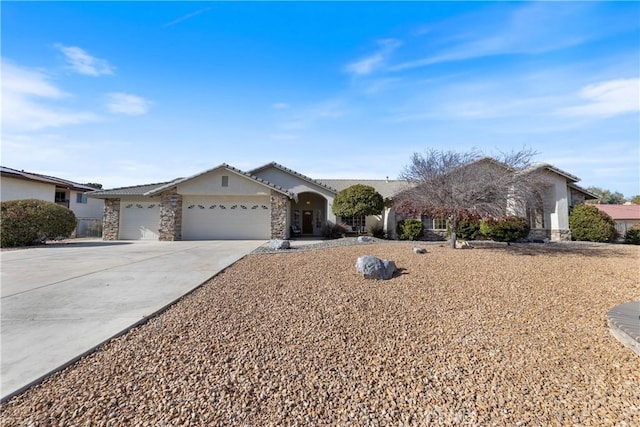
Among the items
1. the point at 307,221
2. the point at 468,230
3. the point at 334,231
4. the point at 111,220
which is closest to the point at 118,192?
the point at 111,220

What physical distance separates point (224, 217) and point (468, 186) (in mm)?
13421

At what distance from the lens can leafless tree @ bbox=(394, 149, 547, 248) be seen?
1097 centimetres

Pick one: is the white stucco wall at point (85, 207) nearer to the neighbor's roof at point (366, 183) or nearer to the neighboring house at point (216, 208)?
the neighboring house at point (216, 208)

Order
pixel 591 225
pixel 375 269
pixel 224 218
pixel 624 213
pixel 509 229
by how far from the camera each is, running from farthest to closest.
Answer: pixel 624 213 → pixel 224 218 → pixel 591 225 → pixel 509 229 → pixel 375 269

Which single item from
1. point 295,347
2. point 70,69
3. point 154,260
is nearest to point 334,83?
point 70,69

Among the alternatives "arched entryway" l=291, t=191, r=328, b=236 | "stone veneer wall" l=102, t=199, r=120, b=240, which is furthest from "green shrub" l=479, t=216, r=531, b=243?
"stone veneer wall" l=102, t=199, r=120, b=240

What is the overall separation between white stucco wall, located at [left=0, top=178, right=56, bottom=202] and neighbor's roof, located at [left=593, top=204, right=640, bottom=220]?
49948 mm

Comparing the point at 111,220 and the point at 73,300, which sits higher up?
the point at 111,220

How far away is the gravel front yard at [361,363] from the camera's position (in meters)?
2.74

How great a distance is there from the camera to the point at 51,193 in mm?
23656

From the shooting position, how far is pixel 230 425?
101 inches

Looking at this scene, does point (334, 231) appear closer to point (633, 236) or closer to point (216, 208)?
point (216, 208)

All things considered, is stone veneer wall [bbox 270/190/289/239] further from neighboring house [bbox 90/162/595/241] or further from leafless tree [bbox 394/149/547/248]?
leafless tree [bbox 394/149/547/248]

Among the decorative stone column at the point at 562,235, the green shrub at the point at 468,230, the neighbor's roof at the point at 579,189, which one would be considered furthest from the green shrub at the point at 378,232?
the neighbor's roof at the point at 579,189
